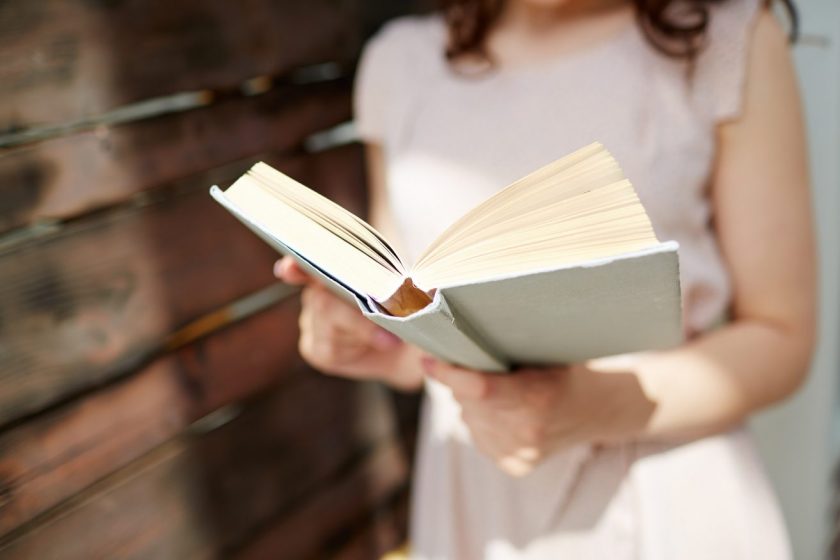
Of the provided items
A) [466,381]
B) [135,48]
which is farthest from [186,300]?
[466,381]

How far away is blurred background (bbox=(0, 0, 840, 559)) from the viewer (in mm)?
700

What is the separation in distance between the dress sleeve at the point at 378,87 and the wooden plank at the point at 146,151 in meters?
0.07

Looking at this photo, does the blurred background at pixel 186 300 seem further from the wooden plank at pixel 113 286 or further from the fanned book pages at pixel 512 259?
the fanned book pages at pixel 512 259

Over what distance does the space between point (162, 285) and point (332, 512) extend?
469mm

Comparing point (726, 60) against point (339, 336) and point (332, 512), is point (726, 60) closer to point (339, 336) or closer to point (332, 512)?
point (339, 336)

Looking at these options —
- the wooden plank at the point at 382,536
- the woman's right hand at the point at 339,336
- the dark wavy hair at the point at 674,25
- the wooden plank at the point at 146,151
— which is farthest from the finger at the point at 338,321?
the wooden plank at the point at 382,536

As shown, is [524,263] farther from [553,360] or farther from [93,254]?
[93,254]

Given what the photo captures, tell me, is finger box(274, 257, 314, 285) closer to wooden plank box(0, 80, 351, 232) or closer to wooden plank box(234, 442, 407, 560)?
wooden plank box(0, 80, 351, 232)

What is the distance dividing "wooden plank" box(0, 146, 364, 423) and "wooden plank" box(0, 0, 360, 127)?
Answer: 0.36ft

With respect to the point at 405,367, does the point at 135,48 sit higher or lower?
higher

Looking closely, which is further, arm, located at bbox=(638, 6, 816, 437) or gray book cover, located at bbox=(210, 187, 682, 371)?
arm, located at bbox=(638, 6, 816, 437)

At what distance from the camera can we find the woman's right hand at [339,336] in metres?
0.72

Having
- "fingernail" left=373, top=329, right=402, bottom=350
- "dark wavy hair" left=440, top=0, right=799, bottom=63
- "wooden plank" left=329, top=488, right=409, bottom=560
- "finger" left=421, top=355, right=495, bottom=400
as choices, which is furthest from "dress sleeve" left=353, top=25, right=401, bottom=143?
"wooden plank" left=329, top=488, right=409, bottom=560

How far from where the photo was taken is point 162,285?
2.71 feet
